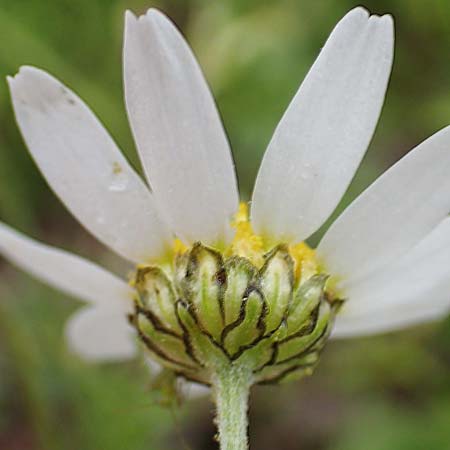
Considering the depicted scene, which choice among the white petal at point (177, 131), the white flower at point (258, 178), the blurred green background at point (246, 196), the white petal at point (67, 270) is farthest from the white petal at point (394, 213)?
the blurred green background at point (246, 196)

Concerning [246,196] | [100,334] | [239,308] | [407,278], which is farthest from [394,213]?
[246,196]

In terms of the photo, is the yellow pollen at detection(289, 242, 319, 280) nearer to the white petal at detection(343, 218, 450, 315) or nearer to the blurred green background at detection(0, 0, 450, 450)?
the white petal at detection(343, 218, 450, 315)

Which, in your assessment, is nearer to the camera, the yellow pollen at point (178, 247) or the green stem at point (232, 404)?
the green stem at point (232, 404)

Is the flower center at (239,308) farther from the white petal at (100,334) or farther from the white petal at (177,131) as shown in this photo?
the white petal at (100,334)

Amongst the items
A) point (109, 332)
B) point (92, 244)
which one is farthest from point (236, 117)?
point (109, 332)

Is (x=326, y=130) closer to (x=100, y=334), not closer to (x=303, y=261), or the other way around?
(x=303, y=261)

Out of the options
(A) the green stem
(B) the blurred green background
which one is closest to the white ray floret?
(A) the green stem
